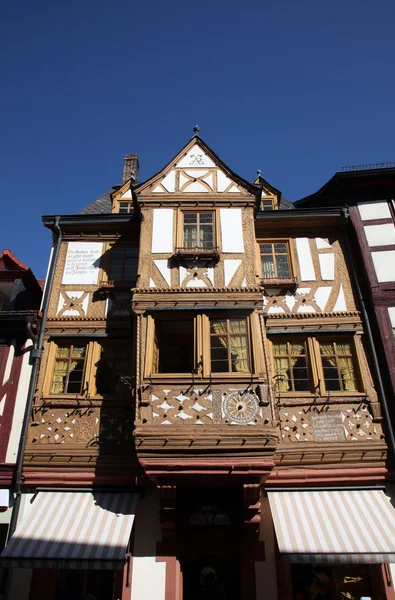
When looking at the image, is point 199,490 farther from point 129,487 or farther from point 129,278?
point 129,278

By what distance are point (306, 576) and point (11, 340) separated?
8.79 metres

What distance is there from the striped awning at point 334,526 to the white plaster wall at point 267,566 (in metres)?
0.46

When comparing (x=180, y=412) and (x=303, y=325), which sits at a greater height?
(x=303, y=325)

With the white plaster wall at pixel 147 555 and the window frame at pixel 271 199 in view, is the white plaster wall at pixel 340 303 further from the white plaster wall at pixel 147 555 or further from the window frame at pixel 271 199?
the white plaster wall at pixel 147 555

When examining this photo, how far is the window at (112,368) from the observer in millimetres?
10977

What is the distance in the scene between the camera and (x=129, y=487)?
9.77 meters

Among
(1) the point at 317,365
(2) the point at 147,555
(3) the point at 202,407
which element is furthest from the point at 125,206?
(2) the point at 147,555

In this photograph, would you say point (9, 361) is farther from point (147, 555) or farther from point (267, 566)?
point (267, 566)

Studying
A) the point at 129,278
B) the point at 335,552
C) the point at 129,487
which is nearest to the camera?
the point at 335,552

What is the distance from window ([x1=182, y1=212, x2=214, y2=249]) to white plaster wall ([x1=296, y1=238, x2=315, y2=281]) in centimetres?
264

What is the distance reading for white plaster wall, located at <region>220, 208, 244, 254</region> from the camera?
37.8ft

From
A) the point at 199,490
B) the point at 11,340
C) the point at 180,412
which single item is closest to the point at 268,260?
Answer: the point at 180,412

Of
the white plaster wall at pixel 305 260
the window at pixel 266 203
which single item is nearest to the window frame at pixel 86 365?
the white plaster wall at pixel 305 260

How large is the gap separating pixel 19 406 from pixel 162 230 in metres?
5.65
